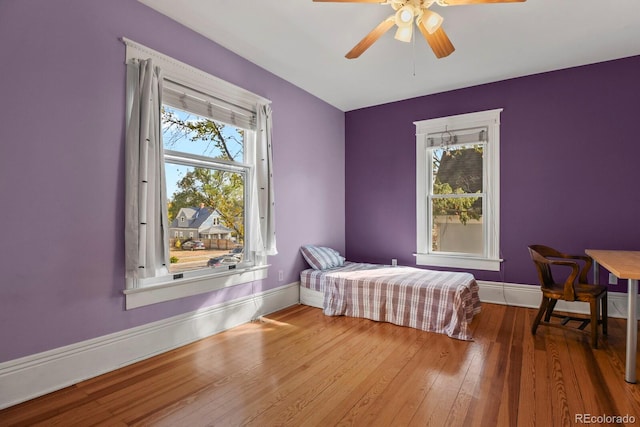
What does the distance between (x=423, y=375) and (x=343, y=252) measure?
2980 millimetres

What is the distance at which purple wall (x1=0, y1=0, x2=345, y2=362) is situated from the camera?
194 centimetres

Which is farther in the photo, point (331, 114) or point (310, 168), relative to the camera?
point (331, 114)

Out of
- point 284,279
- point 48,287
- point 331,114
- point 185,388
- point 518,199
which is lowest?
point 185,388

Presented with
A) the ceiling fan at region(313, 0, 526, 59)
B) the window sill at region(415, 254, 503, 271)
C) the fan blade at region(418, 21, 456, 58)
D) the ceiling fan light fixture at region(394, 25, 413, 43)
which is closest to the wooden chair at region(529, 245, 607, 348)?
the window sill at region(415, 254, 503, 271)

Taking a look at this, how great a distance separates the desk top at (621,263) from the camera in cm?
208

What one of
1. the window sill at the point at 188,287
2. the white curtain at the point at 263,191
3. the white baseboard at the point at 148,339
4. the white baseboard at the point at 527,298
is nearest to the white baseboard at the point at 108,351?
the white baseboard at the point at 148,339

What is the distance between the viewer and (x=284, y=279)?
395 centimetres

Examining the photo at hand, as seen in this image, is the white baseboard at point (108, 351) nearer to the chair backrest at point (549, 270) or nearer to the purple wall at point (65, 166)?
the purple wall at point (65, 166)

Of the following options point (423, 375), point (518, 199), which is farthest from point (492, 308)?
point (423, 375)

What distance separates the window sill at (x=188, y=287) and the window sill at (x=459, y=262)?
225cm

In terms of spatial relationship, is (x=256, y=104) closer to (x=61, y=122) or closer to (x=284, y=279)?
(x=61, y=122)

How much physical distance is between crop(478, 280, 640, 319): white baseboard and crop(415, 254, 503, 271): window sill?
204 mm

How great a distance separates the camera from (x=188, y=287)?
9.48 feet

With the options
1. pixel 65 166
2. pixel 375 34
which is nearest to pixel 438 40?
pixel 375 34
